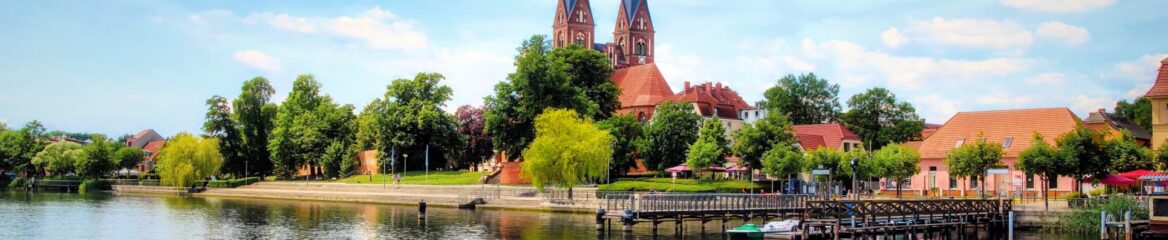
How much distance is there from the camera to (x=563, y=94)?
244ft

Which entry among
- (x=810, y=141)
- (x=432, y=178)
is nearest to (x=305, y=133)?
(x=432, y=178)

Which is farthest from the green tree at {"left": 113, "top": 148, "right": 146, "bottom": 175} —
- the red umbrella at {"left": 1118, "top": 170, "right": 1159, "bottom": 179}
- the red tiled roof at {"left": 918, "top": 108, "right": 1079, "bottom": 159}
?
the red umbrella at {"left": 1118, "top": 170, "right": 1159, "bottom": 179}

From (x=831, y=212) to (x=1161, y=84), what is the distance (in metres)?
22.3

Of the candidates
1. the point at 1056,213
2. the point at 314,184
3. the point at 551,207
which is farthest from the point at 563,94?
the point at 1056,213

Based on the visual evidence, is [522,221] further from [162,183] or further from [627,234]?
[162,183]

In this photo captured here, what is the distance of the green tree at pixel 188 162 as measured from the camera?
293 ft

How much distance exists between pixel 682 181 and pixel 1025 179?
64.0ft

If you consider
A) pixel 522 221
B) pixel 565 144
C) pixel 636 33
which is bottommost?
pixel 522 221

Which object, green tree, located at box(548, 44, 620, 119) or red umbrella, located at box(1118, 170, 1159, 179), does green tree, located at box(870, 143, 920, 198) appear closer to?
red umbrella, located at box(1118, 170, 1159, 179)

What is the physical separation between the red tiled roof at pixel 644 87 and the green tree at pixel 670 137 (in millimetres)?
23604

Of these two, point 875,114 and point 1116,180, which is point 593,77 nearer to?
point 875,114

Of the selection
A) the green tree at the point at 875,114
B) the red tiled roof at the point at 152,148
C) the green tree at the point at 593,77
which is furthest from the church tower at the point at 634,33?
the red tiled roof at the point at 152,148

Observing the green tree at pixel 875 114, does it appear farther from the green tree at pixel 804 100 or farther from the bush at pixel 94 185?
the bush at pixel 94 185

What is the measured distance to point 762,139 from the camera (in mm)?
67250
